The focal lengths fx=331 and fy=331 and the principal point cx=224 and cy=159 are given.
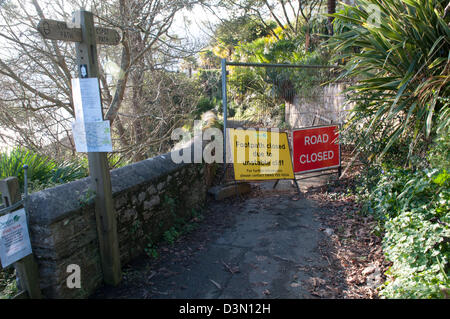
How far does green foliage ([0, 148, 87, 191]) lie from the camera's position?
12.3 feet

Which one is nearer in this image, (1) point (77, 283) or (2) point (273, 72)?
(1) point (77, 283)

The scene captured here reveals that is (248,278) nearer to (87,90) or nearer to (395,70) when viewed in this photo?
(87,90)

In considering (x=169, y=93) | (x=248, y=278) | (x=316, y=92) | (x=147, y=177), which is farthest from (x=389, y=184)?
(x=169, y=93)

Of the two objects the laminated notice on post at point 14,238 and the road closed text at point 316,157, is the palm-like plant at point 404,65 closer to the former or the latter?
the road closed text at point 316,157

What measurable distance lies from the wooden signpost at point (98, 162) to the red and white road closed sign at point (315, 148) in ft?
12.9

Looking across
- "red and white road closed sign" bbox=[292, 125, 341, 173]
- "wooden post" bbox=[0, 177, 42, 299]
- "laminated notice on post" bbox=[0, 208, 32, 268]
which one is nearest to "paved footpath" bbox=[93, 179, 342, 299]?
"wooden post" bbox=[0, 177, 42, 299]

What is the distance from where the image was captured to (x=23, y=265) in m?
2.49

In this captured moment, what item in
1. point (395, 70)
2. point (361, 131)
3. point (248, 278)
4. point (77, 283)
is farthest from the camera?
point (361, 131)

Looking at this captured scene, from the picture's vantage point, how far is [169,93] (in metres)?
8.09

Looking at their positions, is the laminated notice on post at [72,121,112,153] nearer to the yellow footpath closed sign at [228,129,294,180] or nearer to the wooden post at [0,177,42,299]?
the wooden post at [0,177,42,299]

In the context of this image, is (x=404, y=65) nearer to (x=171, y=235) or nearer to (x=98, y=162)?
(x=171, y=235)

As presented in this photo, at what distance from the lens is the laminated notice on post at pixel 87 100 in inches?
118

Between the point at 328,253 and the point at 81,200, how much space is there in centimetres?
278

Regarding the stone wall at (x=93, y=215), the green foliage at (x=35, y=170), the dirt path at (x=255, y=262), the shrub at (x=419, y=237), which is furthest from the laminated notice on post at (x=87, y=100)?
the shrub at (x=419, y=237)
